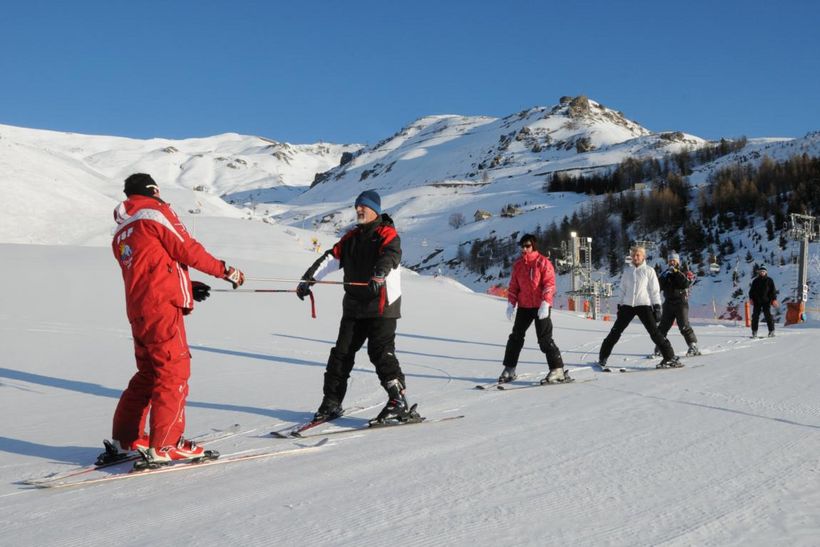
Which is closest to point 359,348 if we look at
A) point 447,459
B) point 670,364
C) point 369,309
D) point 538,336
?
point 369,309

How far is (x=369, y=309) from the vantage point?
15.4 ft

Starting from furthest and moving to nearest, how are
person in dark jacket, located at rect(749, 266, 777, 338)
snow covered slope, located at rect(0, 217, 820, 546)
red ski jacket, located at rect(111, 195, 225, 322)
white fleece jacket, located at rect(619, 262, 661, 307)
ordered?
1. person in dark jacket, located at rect(749, 266, 777, 338)
2. white fleece jacket, located at rect(619, 262, 661, 307)
3. red ski jacket, located at rect(111, 195, 225, 322)
4. snow covered slope, located at rect(0, 217, 820, 546)

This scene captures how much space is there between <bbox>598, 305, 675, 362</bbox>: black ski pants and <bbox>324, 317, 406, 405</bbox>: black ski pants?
4294mm

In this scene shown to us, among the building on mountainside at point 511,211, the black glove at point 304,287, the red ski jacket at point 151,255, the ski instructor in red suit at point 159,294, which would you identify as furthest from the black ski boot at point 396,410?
the building on mountainside at point 511,211

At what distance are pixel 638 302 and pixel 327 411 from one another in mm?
5142

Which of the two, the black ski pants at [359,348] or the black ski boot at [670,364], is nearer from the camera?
the black ski pants at [359,348]

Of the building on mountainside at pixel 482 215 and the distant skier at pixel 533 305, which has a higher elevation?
the building on mountainside at pixel 482 215

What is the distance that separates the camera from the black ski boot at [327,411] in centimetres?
473

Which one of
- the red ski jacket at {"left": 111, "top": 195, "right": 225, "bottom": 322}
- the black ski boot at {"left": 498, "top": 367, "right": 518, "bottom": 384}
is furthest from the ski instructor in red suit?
the black ski boot at {"left": 498, "top": 367, "right": 518, "bottom": 384}

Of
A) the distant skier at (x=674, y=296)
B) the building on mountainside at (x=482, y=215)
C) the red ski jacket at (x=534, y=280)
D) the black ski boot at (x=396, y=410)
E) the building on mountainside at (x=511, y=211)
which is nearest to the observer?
the black ski boot at (x=396, y=410)

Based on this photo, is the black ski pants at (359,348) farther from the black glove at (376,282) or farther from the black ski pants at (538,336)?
the black ski pants at (538,336)

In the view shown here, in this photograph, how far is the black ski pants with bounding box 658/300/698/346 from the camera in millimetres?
9414

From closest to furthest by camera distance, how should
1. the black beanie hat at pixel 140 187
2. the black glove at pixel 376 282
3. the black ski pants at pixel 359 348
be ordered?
the black beanie hat at pixel 140 187, the black glove at pixel 376 282, the black ski pants at pixel 359 348

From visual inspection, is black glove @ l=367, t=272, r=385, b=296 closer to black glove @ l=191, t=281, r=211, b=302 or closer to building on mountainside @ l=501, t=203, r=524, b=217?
black glove @ l=191, t=281, r=211, b=302
